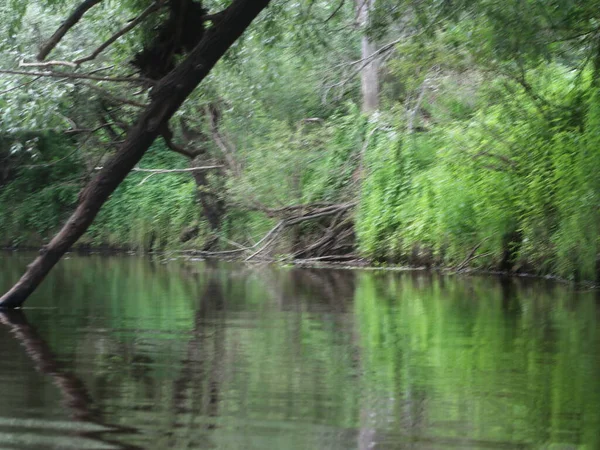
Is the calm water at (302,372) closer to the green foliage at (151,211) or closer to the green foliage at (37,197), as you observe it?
the green foliage at (151,211)

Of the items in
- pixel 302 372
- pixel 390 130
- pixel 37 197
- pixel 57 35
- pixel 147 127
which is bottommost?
pixel 302 372

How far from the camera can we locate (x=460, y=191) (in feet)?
63.1

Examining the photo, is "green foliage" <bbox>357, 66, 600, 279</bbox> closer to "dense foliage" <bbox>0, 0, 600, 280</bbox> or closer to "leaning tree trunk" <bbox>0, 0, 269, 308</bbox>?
"dense foliage" <bbox>0, 0, 600, 280</bbox>

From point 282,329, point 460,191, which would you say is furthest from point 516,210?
point 282,329

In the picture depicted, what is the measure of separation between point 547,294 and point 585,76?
15.6 ft

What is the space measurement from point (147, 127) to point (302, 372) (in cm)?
487

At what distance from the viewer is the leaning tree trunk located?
1134cm

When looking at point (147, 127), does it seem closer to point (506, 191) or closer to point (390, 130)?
point (506, 191)

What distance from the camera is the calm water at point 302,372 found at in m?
5.32

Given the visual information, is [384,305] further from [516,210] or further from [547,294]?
[516,210]

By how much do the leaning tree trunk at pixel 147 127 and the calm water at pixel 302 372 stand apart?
2.30 ft

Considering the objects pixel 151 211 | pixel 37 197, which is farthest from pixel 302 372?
pixel 37 197

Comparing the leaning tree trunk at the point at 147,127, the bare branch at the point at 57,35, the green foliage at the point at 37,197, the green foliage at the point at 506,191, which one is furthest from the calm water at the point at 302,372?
the green foliage at the point at 37,197

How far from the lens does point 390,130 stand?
76.2 feet
